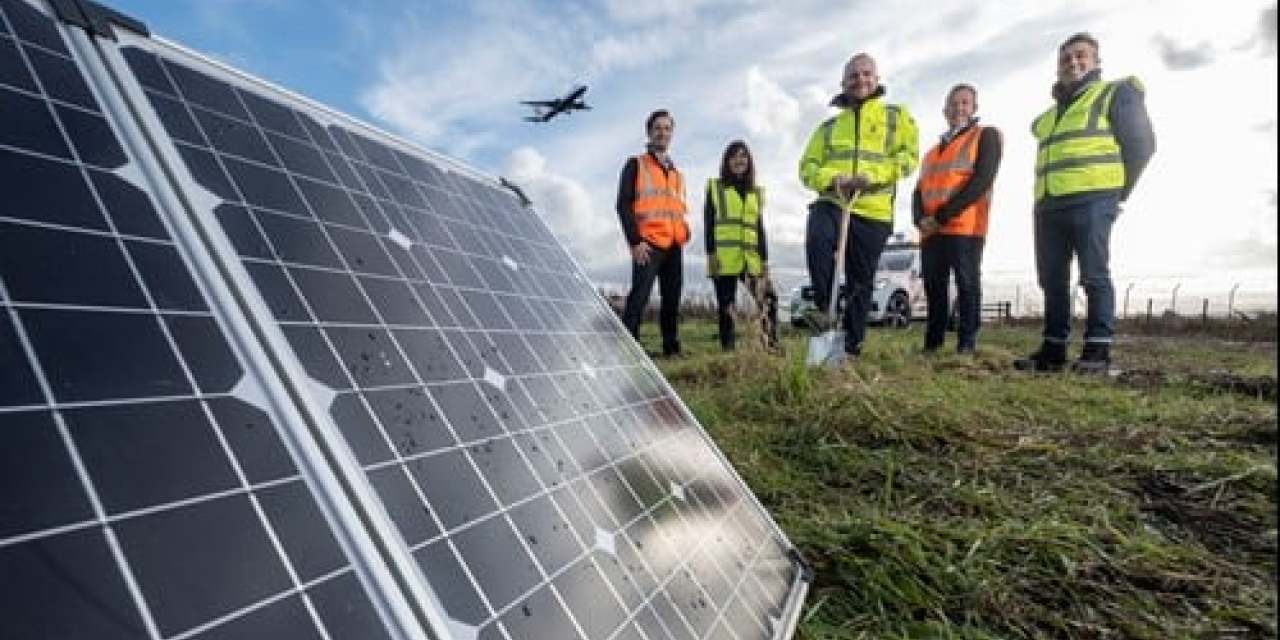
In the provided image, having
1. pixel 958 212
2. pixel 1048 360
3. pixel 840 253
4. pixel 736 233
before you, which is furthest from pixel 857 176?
pixel 736 233

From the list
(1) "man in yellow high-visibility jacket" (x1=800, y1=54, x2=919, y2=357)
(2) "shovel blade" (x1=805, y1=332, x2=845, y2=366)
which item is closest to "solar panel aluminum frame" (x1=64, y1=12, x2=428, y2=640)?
(2) "shovel blade" (x1=805, y1=332, x2=845, y2=366)

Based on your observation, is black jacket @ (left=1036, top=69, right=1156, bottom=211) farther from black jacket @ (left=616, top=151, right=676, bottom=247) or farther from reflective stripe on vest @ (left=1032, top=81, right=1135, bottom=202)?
black jacket @ (left=616, top=151, right=676, bottom=247)

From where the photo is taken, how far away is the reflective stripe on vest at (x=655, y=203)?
8.24m

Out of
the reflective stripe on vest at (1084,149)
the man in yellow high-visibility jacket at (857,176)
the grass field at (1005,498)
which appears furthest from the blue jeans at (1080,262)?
the man in yellow high-visibility jacket at (857,176)

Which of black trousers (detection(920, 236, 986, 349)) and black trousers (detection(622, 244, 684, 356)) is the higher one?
black trousers (detection(622, 244, 684, 356))

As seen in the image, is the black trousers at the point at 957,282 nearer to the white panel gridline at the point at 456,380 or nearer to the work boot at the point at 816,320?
the work boot at the point at 816,320

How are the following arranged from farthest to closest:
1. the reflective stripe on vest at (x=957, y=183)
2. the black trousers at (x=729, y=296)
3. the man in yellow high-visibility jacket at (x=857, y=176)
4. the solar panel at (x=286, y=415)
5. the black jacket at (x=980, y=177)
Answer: the reflective stripe on vest at (x=957, y=183)
the black jacket at (x=980, y=177)
the black trousers at (x=729, y=296)
the man in yellow high-visibility jacket at (x=857, y=176)
the solar panel at (x=286, y=415)

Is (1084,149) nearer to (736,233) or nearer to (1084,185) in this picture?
(1084,185)

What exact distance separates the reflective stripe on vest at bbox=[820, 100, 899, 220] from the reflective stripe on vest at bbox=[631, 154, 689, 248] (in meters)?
1.92

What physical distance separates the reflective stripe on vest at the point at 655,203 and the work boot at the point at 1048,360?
360 centimetres

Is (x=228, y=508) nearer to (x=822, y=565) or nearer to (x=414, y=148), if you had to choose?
(x=822, y=565)

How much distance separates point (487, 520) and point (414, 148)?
2.09 metres

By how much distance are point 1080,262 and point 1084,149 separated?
843 millimetres

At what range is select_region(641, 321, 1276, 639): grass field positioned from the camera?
2.29 m
